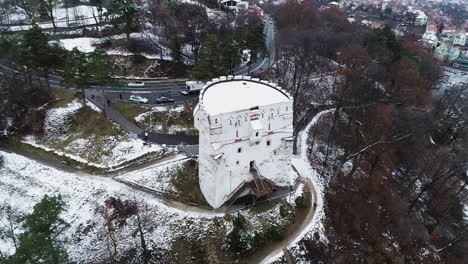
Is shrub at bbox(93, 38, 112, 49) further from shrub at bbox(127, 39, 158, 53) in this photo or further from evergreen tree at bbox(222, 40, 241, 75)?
evergreen tree at bbox(222, 40, 241, 75)

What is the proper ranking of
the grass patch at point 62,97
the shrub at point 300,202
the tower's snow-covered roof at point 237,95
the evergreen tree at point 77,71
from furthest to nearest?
1. the grass patch at point 62,97
2. the evergreen tree at point 77,71
3. the shrub at point 300,202
4. the tower's snow-covered roof at point 237,95

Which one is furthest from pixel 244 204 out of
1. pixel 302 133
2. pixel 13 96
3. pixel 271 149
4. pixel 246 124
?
pixel 13 96

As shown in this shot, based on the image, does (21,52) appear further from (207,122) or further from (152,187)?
(207,122)

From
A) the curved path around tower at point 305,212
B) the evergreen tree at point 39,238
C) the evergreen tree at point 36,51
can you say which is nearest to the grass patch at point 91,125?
the curved path around tower at point 305,212

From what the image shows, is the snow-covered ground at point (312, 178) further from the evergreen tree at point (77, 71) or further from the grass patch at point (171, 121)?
the evergreen tree at point (77, 71)

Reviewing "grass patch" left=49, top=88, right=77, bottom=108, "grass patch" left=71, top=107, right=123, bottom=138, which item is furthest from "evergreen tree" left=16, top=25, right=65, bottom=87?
"grass patch" left=71, top=107, right=123, bottom=138
